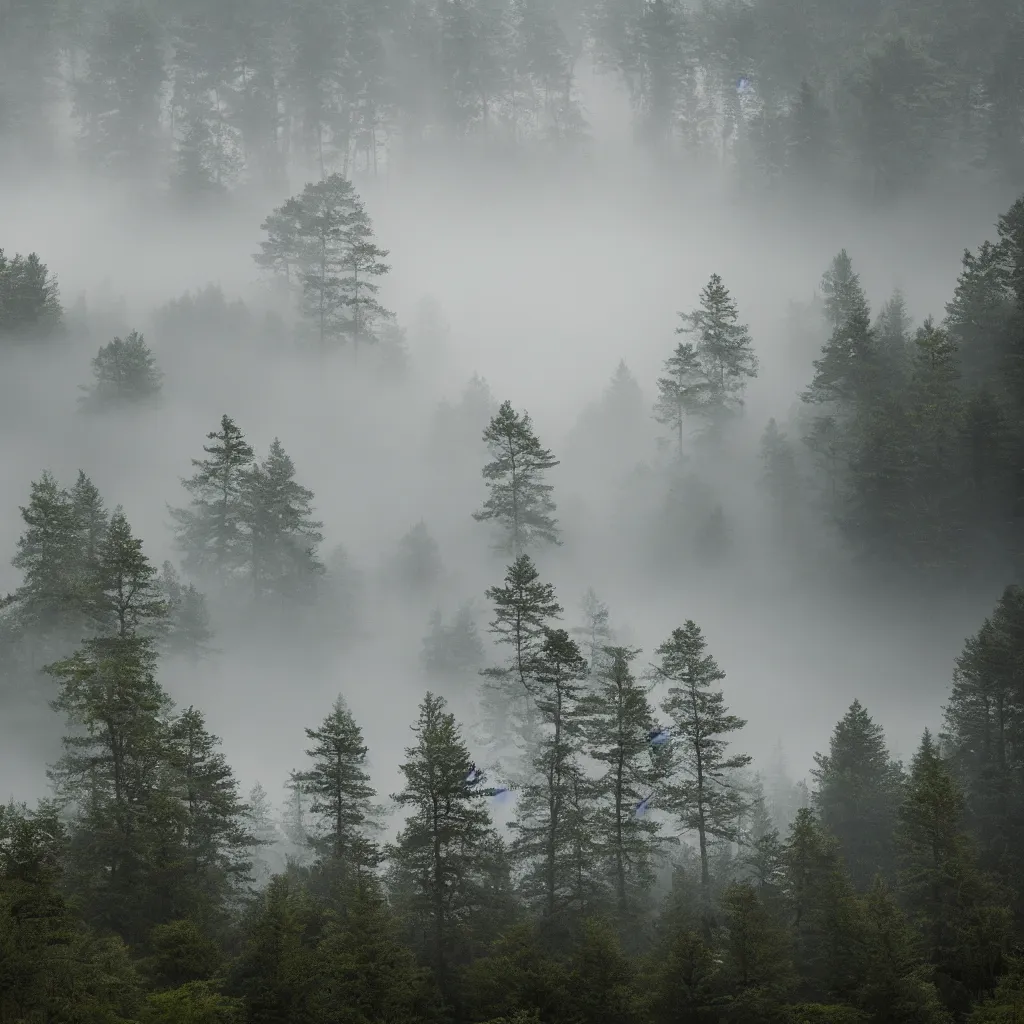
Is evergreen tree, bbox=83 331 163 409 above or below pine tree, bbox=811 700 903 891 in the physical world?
above

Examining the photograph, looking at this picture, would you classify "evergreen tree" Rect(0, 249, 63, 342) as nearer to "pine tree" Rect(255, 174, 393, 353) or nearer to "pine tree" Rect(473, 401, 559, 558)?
"pine tree" Rect(255, 174, 393, 353)

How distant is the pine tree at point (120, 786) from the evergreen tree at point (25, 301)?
40832 millimetres

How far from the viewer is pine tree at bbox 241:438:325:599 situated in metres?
50.3

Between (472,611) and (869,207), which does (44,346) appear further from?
(869,207)

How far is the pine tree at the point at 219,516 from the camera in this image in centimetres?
4894

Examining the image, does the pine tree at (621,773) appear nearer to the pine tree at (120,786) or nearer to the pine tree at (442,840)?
the pine tree at (442,840)

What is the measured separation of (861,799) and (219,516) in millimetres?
34819

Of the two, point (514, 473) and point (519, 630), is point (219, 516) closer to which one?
point (514, 473)

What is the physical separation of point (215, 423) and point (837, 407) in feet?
138

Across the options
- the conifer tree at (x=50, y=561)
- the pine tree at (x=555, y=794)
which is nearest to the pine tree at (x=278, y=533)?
the conifer tree at (x=50, y=561)

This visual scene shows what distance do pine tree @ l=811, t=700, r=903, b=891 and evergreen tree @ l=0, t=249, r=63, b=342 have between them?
56519mm

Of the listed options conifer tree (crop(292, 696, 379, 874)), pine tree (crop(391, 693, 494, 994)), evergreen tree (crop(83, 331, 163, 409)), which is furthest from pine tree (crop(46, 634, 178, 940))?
evergreen tree (crop(83, 331, 163, 409))

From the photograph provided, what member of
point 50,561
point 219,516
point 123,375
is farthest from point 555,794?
point 123,375

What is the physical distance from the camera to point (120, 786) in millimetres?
28734
